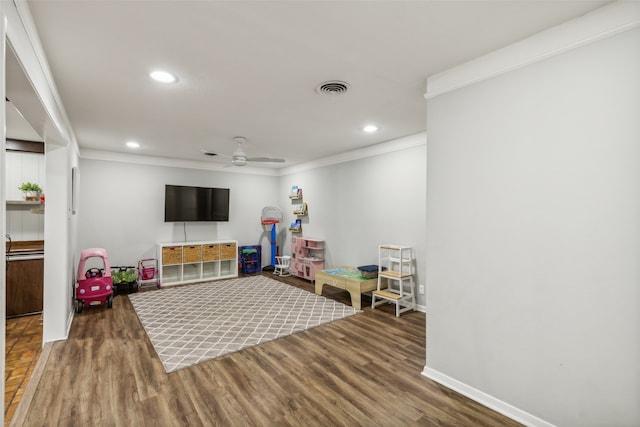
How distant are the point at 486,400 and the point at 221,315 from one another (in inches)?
120

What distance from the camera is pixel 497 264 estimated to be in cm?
205

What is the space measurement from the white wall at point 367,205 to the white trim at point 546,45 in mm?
1882

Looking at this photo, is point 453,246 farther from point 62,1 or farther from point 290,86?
point 62,1

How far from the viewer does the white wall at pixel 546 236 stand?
62.8 inches

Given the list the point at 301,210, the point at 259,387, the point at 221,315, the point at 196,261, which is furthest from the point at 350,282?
the point at 196,261

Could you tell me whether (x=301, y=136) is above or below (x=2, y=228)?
above

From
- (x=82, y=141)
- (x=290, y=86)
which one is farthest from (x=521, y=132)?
(x=82, y=141)

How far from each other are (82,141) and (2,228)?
4182 millimetres

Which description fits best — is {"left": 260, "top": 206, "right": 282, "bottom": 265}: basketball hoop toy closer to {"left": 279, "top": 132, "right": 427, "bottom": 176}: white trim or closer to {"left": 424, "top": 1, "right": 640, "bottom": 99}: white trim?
{"left": 279, "top": 132, "right": 427, "bottom": 176}: white trim

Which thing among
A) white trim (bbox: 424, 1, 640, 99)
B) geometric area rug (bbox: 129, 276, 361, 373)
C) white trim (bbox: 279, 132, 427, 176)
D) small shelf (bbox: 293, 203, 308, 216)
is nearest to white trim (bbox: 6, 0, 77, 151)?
geometric area rug (bbox: 129, 276, 361, 373)

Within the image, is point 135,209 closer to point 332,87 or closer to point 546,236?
point 332,87

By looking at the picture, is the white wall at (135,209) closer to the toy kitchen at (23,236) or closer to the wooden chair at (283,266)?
the toy kitchen at (23,236)

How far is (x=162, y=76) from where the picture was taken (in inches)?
94.0

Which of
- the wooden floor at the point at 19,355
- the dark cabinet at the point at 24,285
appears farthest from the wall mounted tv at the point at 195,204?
the wooden floor at the point at 19,355
